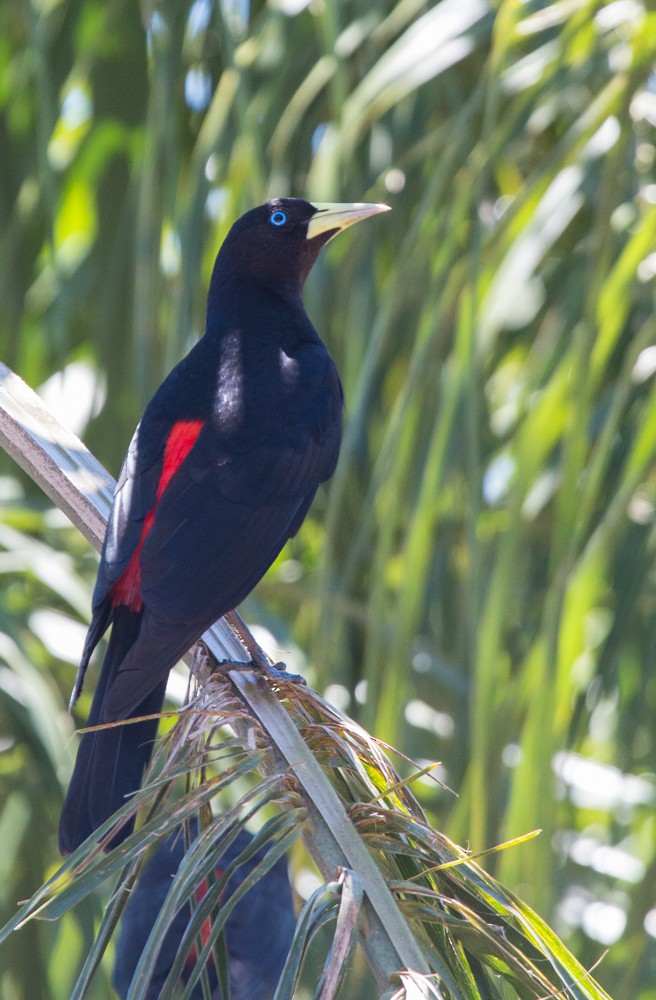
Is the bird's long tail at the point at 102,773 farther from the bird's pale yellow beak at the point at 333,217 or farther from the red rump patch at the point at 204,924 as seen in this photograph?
the bird's pale yellow beak at the point at 333,217

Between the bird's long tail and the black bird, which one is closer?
the bird's long tail

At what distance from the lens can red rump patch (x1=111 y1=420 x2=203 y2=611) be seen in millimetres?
1939

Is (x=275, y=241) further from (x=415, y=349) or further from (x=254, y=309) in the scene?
(x=415, y=349)

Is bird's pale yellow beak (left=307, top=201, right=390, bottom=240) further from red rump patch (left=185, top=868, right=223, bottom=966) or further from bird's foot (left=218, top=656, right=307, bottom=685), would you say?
red rump patch (left=185, top=868, right=223, bottom=966)

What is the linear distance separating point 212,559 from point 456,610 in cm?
209

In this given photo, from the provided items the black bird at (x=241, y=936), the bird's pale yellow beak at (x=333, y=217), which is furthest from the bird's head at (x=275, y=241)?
the black bird at (x=241, y=936)

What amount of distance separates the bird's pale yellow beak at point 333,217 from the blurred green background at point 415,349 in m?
0.05

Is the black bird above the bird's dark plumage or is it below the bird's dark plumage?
below

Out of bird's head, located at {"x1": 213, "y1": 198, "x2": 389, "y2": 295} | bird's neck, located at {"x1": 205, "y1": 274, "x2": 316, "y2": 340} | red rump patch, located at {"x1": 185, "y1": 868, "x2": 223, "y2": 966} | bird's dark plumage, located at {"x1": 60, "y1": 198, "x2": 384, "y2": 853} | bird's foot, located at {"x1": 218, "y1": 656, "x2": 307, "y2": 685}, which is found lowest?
red rump patch, located at {"x1": 185, "y1": 868, "x2": 223, "y2": 966}

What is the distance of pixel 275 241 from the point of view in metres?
2.70

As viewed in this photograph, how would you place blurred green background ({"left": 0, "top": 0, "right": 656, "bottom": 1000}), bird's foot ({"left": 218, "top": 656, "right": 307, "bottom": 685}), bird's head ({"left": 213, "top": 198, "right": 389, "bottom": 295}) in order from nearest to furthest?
bird's foot ({"left": 218, "top": 656, "right": 307, "bottom": 685})
blurred green background ({"left": 0, "top": 0, "right": 656, "bottom": 1000})
bird's head ({"left": 213, "top": 198, "right": 389, "bottom": 295})

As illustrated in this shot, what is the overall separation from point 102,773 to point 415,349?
0.92 m

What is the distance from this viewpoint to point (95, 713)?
1806 millimetres

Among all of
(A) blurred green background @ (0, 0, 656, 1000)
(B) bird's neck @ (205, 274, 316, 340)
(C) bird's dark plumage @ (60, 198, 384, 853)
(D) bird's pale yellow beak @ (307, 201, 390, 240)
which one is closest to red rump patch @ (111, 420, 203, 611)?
(C) bird's dark plumage @ (60, 198, 384, 853)
